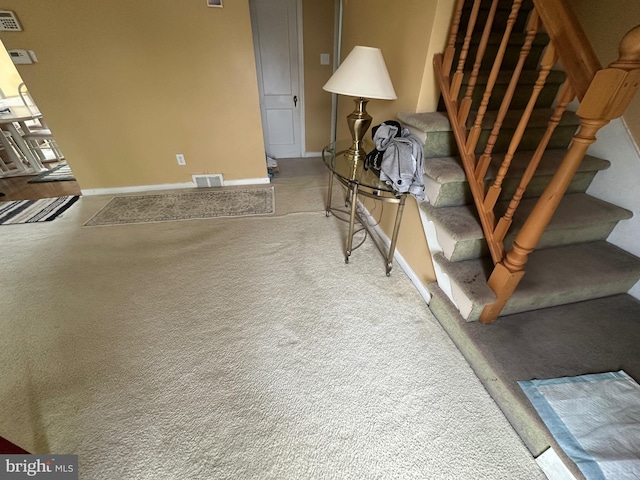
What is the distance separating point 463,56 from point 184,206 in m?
2.50

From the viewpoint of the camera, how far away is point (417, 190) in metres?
1.39

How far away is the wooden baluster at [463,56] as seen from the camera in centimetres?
114

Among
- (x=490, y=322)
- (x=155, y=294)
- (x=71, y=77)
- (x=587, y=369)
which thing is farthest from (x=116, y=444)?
(x=71, y=77)

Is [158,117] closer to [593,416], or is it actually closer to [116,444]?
[116,444]

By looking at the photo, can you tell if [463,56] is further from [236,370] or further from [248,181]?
[248,181]

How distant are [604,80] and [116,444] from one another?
204 centimetres

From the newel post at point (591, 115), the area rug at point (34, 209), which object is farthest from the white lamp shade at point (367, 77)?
the area rug at point (34, 209)

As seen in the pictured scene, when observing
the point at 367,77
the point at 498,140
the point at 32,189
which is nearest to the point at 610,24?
the point at 498,140

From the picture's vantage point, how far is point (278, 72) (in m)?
3.35

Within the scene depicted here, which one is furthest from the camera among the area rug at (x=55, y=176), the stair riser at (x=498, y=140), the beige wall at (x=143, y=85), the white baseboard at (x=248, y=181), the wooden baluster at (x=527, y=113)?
the area rug at (x=55, y=176)

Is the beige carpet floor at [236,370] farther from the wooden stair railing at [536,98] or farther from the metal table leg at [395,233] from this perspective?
the wooden stair railing at [536,98]

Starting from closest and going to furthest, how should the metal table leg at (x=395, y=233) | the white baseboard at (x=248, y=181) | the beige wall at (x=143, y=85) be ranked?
the metal table leg at (x=395, y=233) → the beige wall at (x=143, y=85) → the white baseboard at (x=248, y=181)

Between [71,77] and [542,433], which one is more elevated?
[71,77]

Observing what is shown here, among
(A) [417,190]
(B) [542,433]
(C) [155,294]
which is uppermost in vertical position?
(A) [417,190]
